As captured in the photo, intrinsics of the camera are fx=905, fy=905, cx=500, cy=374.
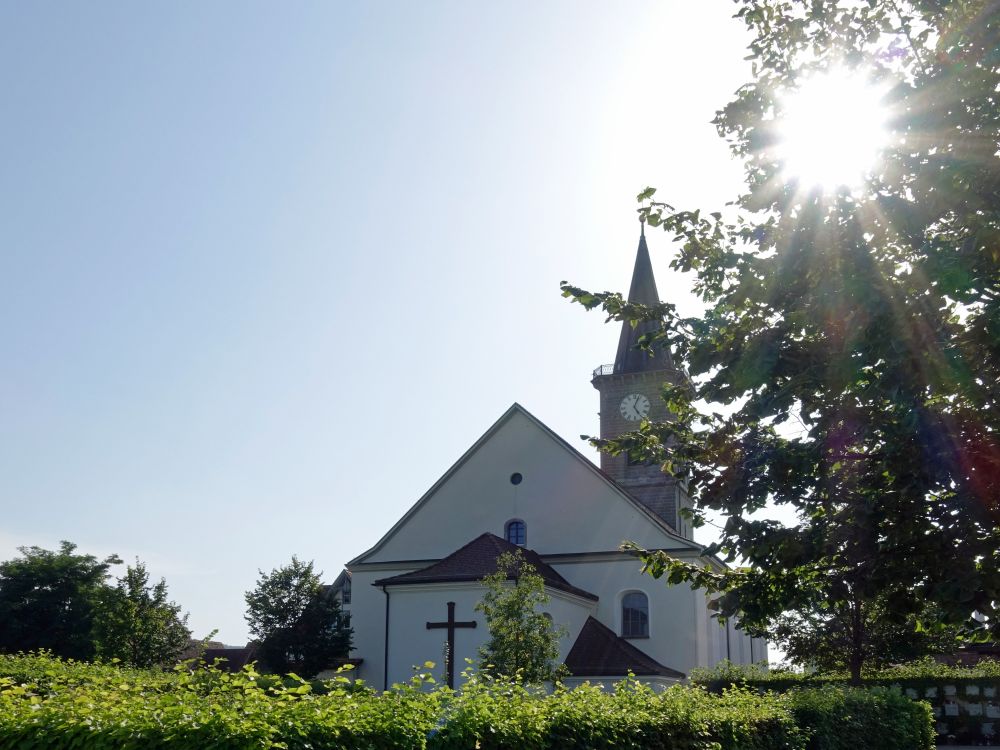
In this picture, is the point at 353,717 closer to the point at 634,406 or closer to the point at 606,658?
the point at 606,658

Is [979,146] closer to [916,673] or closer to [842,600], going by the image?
[842,600]

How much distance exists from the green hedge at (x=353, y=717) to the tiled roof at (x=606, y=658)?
58.0ft

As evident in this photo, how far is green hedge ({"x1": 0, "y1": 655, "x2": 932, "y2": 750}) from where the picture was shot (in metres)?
5.34

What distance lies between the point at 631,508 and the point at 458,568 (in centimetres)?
710

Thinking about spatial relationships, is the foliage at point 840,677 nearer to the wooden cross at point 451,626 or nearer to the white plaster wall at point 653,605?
the white plaster wall at point 653,605

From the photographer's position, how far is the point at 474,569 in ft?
90.6

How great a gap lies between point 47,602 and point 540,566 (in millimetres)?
29345

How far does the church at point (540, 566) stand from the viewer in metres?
27.6

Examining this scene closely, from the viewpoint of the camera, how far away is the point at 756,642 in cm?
4672

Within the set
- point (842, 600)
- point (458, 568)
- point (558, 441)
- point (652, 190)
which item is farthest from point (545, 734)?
point (558, 441)

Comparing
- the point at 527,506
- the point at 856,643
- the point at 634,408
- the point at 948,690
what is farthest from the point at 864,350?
the point at 634,408

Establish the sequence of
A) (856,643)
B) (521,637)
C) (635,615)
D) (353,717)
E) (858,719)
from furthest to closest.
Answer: (635,615), (856,643), (521,637), (858,719), (353,717)

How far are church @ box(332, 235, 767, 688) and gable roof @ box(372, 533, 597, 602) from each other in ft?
0.17

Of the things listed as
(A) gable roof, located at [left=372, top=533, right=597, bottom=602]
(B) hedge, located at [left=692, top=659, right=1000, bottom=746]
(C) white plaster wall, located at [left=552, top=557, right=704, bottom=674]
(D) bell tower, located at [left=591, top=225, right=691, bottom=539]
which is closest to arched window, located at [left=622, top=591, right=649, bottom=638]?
(C) white plaster wall, located at [left=552, top=557, right=704, bottom=674]
